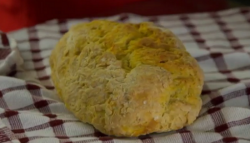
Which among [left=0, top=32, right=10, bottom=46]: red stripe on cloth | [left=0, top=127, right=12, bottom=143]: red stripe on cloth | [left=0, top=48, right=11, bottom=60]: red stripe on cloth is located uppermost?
[left=0, top=32, right=10, bottom=46]: red stripe on cloth

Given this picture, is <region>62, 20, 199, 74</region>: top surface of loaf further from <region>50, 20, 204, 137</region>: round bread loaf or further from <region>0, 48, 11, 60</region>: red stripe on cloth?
<region>0, 48, 11, 60</region>: red stripe on cloth

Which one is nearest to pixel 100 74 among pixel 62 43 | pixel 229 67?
pixel 62 43

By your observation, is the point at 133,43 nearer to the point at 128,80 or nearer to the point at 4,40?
the point at 128,80

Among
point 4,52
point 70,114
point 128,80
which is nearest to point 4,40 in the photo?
point 4,52

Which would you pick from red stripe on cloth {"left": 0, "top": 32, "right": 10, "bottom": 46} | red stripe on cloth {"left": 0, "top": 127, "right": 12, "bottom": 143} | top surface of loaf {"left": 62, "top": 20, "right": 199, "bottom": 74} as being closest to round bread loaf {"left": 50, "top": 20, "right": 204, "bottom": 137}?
top surface of loaf {"left": 62, "top": 20, "right": 199, "bottom": 74}

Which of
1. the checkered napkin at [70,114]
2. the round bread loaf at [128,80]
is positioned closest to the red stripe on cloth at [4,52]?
the checkered napkin at [70,114]

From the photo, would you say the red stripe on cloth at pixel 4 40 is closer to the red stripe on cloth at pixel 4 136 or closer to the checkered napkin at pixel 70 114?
the checkered napkin at pixel 70 114
